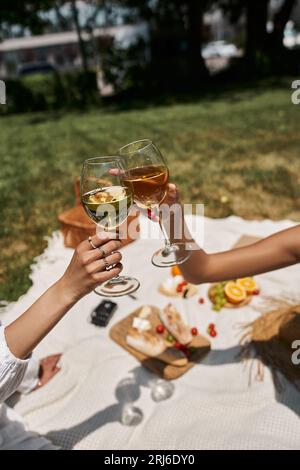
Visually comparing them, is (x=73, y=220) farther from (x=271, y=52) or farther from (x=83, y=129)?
(x=271, y=52)

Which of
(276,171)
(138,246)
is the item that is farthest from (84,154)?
(138,246)

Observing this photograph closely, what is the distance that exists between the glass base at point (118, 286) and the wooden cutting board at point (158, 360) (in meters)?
0.93

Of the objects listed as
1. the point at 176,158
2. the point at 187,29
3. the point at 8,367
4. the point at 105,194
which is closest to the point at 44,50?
the point at 187,29

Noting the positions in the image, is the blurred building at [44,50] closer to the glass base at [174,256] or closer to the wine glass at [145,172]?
the glass base at [174,256]

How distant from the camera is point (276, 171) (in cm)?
673

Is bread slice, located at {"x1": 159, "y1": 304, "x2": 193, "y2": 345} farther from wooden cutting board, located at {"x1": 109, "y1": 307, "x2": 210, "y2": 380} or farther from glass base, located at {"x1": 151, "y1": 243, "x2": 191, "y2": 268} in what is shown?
glass base, located at {"x1": 151, "y1": 243, "x2": 191, "y2": 268}

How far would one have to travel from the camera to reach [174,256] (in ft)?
8.50

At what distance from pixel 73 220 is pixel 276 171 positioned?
156 inches

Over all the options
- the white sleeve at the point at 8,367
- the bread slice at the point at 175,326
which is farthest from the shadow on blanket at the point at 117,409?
the white sleeve at the point at 8,367

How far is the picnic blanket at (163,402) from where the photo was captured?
94.5 inches

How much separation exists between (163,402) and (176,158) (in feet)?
20.3

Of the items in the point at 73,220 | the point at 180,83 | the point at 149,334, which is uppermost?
the point at 180,83

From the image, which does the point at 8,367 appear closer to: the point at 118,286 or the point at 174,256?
the point at 118,286

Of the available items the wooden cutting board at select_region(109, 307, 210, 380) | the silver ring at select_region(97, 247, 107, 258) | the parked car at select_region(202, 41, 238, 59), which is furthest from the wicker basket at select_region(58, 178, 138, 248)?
the parked car at select_region(202, 41, 238, 59)
